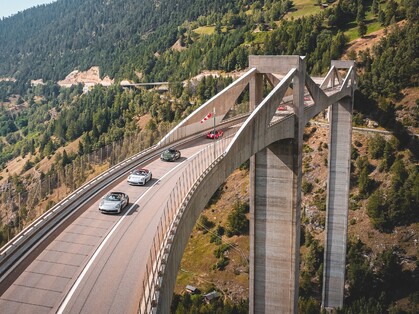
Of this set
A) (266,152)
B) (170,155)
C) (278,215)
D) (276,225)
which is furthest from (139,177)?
(276,225)

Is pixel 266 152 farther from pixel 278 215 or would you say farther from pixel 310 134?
pixel 310 134

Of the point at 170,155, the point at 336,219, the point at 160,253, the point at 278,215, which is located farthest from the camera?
the point at 336,219

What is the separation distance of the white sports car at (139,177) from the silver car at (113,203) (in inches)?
139

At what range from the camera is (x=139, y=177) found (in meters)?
26.2

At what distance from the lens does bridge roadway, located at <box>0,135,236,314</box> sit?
14.8m

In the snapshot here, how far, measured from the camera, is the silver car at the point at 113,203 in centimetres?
2169

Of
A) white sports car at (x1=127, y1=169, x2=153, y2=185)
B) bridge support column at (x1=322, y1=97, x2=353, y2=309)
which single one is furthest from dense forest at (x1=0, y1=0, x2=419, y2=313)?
white sports car at (x1=127, y1=169, x2=153, y2=185)

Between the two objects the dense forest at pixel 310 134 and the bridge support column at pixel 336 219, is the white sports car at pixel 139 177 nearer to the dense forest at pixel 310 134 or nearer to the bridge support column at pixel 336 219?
the dense forest at pixel 310 134

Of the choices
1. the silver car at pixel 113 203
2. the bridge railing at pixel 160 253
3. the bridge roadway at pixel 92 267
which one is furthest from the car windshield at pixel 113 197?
the bridge railing at pixel 160 253

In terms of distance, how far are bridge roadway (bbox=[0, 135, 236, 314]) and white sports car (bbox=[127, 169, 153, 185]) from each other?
256 cm

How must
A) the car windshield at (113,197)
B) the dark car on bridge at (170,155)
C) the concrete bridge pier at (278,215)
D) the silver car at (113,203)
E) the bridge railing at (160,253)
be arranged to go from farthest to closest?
the dark car on bridge at (170,155), the concrete bridge pier at (278,215), the car windshield at (113,197), the silver car at (113,203), the bridge railing at (160,253)

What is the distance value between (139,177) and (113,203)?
4554 mm

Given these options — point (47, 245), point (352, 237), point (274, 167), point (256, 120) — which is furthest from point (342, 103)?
point (47, 245)

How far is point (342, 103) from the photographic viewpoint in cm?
5253
